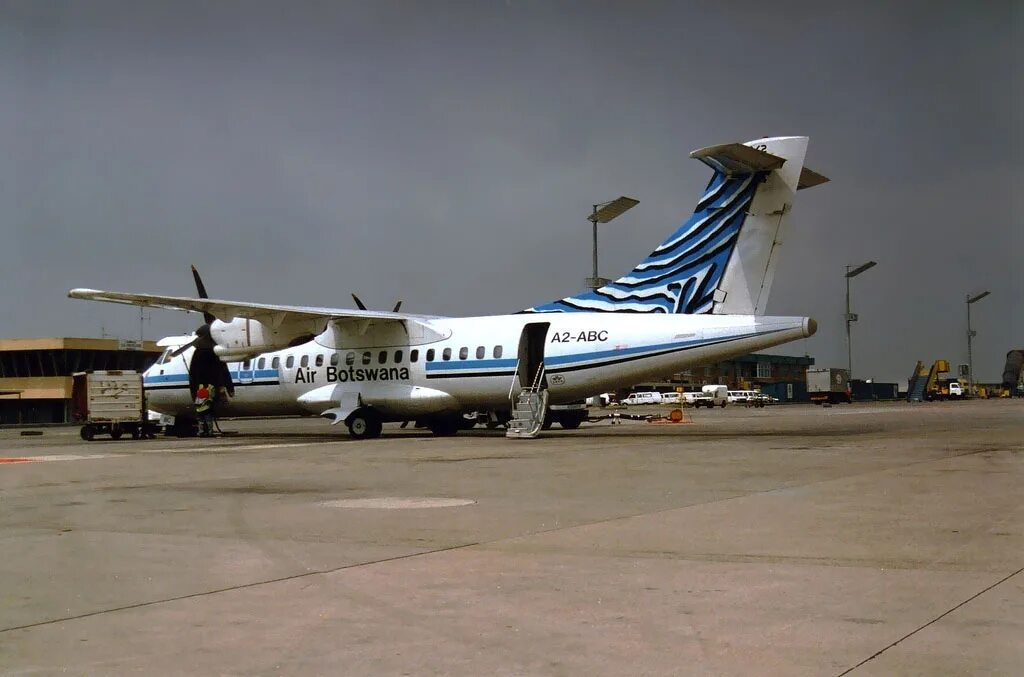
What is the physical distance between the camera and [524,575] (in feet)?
22.5

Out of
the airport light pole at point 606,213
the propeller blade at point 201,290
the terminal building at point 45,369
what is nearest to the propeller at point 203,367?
the propeller blade at point 201,290

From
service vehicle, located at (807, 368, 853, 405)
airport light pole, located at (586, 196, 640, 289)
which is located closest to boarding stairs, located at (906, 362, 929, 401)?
service vehicle, located at (807, 368, 853, 405)

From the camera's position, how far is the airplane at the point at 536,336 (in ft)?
80.9

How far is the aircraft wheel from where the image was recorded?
2938cm

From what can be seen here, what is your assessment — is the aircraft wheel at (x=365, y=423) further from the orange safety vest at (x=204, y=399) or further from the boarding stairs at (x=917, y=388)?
the boarding stairs at (x=917, y=388)

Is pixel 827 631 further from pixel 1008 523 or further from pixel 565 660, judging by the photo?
pixel 1008 523

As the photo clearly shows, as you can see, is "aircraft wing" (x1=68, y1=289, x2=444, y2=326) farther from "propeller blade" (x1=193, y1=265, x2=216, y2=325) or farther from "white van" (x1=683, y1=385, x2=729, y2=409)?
"white van" (x1=683, y1=385, x2=729, y2=409)

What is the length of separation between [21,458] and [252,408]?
11.8 metres

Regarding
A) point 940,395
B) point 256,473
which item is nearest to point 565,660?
point 256,473

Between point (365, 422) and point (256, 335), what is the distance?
4.12m

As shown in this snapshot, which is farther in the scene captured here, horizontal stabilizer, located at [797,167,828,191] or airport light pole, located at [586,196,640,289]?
airport light pole, located at [586,196,640,289]

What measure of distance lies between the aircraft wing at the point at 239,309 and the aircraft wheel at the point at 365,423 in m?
2.78

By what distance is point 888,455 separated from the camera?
17.2 meters

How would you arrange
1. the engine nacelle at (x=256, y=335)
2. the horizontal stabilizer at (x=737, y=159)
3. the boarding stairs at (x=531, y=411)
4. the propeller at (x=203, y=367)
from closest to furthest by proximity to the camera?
1. the horizontal stabilizer at (x=737, y=159)
2. the boarding stairs at (x=531, y=411)
3. the engine nacelle at (x=256, y=335)
4. the propeller at (x=203, y=367)
